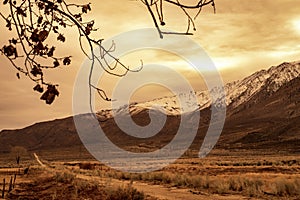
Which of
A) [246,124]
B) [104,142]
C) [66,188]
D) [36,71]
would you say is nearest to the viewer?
[36,71]

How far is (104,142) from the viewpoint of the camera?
190 meters

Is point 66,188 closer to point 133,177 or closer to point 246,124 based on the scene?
point 133,177

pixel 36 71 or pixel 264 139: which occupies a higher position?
pixel 264 139

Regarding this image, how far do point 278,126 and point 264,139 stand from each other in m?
11.8

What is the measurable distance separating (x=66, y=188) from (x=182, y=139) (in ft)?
489

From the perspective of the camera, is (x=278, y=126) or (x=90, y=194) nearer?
(x=90, y=194)

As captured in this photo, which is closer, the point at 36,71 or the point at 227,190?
the point at 36,71

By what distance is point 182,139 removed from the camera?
171 metres

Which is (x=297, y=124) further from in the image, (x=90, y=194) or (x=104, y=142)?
(x=90, y=194)

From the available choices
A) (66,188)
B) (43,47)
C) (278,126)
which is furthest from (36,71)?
(278,126)

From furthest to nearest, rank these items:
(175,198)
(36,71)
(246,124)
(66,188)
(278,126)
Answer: (246,124)
(278,126)
(66,188)
(175,198)
(36,71)

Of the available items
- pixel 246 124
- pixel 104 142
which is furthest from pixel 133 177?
pixel 104 142

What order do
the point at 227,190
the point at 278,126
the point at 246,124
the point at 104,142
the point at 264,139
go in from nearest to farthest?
the point at 227,190 < the point at 264,139 < the point at 278,126 < the point at 246,124 < the point at 104,142

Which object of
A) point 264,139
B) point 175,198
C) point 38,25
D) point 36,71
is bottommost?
point 175,198
